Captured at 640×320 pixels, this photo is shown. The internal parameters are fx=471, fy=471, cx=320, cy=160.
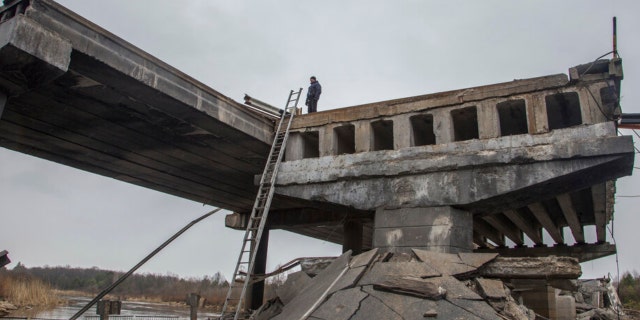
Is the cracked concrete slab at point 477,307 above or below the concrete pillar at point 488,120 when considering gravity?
below

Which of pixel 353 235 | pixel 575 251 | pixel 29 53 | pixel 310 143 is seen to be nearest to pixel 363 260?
pixel 310 143

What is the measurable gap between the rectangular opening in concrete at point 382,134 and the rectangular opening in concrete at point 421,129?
0.53 metres

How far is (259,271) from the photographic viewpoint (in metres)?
17.8

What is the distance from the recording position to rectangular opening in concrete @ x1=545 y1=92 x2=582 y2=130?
865 cm

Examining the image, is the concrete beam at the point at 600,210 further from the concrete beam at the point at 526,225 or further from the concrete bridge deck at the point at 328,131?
the concrete beam at the point at 526,225

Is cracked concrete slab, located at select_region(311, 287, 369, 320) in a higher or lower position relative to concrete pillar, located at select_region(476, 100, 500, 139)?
lower

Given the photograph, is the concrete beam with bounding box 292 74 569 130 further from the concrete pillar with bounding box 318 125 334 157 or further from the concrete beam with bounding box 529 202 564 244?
the concrete beam with bounding box 529 202 564 244

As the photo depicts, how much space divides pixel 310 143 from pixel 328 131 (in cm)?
106

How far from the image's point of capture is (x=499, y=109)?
9.42 metres

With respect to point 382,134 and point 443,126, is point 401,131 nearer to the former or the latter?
→ point 443,126

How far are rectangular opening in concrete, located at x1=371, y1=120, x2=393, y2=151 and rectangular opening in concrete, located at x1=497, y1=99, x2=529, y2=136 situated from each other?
2.30 metres

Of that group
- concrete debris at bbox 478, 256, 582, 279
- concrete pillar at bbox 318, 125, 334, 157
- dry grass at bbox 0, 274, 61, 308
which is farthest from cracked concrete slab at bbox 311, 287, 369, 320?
dry grass at bbox 0, 274, 61, 308

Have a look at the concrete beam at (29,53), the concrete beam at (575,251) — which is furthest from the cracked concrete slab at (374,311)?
the concrete beam at (575,251)

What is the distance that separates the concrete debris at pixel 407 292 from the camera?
6297 mm
